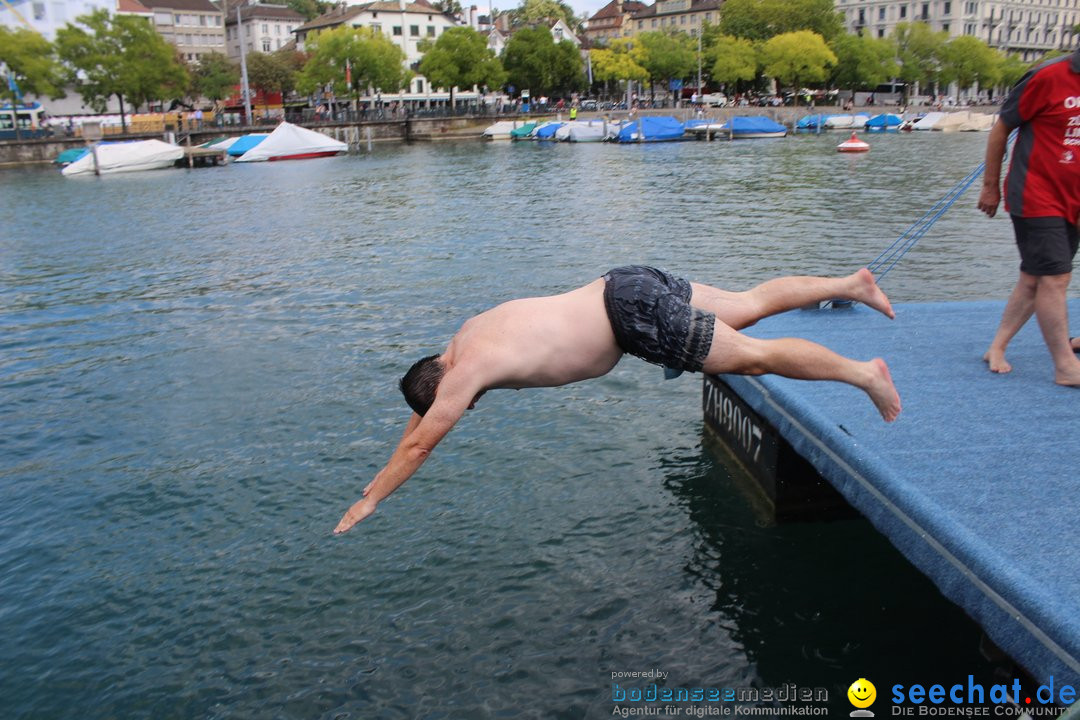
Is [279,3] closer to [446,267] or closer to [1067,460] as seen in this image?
[446,267]

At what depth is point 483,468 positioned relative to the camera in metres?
7.98

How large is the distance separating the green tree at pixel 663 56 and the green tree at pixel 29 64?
64827 millimetres

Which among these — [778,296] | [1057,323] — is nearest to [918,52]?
[1057,323]

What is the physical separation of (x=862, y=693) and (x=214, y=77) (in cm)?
10796

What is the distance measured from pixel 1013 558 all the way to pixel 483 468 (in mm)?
4979

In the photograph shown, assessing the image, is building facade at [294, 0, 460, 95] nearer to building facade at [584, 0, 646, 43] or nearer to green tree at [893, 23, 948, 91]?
building facade at [584, 0, 646, 43]

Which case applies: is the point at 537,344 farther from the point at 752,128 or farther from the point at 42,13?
the point at 42,13

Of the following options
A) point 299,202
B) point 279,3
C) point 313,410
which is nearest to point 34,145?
point 299,202

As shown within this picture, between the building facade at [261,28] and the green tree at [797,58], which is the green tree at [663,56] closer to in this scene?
the green tree at [797,58]

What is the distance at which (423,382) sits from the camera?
500cm

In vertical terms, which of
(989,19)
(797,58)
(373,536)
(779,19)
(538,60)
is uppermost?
(989,19)

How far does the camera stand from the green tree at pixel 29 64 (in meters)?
72.9

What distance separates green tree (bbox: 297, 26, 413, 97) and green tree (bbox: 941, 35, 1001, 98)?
225 ft

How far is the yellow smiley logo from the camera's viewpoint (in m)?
4.74
